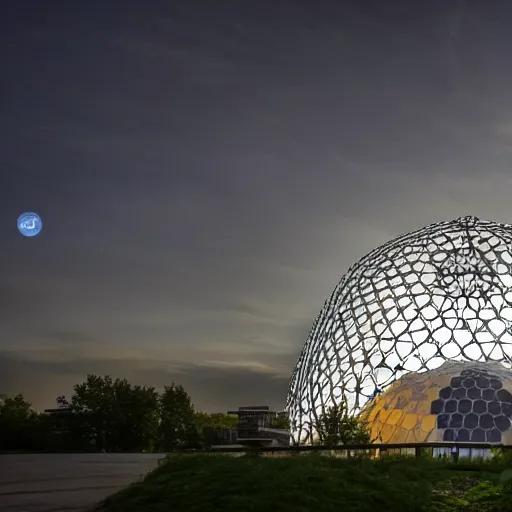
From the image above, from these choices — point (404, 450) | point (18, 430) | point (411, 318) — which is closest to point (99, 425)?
point (18, 430)

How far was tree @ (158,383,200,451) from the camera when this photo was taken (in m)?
34.7

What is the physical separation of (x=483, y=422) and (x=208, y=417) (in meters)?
46.0

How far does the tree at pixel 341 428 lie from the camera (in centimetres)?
1706

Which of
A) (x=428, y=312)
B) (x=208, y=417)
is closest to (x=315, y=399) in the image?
(x=428, y=312)

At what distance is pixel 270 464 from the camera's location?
905 cm

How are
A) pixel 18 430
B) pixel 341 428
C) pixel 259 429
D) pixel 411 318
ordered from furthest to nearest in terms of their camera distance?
pixel 18 430, pixel 259 429, pixel 411 318, pixel 341 428

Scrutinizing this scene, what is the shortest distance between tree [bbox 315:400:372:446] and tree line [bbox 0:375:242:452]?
1158 cm

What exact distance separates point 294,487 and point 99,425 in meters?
25.9

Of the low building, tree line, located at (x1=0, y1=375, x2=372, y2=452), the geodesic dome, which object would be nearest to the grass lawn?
the geodesic dome

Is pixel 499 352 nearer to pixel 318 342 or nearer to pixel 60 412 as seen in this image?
pixel 318 342

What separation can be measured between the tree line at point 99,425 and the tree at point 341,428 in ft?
38.0

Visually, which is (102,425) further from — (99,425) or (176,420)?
(176,420)

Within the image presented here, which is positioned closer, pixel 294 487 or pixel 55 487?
pixel 294 487

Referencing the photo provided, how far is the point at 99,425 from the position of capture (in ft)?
105
